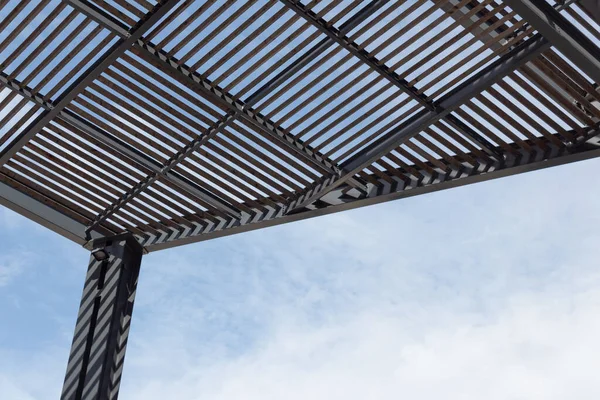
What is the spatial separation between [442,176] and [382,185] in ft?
2.28

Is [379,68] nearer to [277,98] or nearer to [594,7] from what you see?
[277,98]

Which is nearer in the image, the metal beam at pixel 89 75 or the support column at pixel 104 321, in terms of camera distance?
the metal beam at pixel 89 75

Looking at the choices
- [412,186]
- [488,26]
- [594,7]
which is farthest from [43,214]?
[594,7]

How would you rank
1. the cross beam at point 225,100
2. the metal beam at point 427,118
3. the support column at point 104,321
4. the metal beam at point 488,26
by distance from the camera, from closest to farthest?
the metal beam at point 488,26, the metal beam at point 427,118, the cross beam at point 225,100, the support column at point 104,321

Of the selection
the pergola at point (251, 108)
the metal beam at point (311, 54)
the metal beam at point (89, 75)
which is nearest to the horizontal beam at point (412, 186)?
the pergola at point (251, 108)

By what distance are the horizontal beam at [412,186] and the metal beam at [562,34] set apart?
3.52ft

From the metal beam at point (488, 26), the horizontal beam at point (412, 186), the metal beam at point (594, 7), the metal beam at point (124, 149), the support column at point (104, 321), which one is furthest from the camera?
the support column at point (104, 321)

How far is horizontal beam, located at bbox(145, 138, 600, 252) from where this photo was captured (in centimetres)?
786

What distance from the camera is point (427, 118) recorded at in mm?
8000

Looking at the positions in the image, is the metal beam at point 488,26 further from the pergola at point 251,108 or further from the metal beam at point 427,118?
the metal beam at point 427,118

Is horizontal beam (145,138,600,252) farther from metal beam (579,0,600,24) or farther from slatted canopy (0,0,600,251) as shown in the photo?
metal beam (579,0,600,24)

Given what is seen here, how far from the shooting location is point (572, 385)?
26.8 metres

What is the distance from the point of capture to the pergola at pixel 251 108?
731 cm

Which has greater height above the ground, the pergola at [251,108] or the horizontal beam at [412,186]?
the pergola at [251,108]
